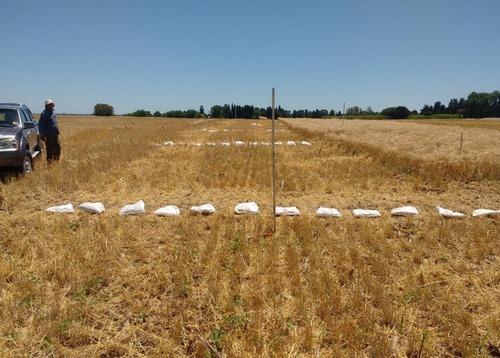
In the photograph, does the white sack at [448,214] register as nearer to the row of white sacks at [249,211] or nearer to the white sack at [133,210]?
the row of white sacks at [249,211]

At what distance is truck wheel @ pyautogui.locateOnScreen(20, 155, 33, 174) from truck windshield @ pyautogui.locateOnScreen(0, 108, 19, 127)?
1.13m

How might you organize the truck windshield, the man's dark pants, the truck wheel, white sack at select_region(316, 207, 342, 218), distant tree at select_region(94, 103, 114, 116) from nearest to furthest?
white sack at select_region(316, 207, 342, 218) → the truck wheel → the truck windshield → the man's dark pants → distant tree at select_region(94, 103, 114, 116)

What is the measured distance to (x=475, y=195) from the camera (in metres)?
8.27

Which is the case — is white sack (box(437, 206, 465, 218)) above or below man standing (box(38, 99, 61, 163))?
below

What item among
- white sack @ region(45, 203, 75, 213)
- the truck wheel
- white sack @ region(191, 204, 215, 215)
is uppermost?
the truck wheel

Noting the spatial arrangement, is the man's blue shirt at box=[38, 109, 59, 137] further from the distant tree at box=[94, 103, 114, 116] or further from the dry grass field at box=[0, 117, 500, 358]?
the distant tree at box=[94, 103, 114, 116]

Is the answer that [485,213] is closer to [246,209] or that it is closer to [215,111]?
[246,209]

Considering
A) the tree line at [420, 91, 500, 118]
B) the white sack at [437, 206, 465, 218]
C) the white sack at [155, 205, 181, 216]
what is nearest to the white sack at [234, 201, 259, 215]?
the white sack at [155, 205, 181, 216]

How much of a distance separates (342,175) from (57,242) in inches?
321

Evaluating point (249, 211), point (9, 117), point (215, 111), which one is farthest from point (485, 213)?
point (215, 111)

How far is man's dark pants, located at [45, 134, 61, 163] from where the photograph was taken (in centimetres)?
1062

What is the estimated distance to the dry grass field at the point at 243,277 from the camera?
2990mm

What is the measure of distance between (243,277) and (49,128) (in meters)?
9.59

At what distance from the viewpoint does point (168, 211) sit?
6324 mm
